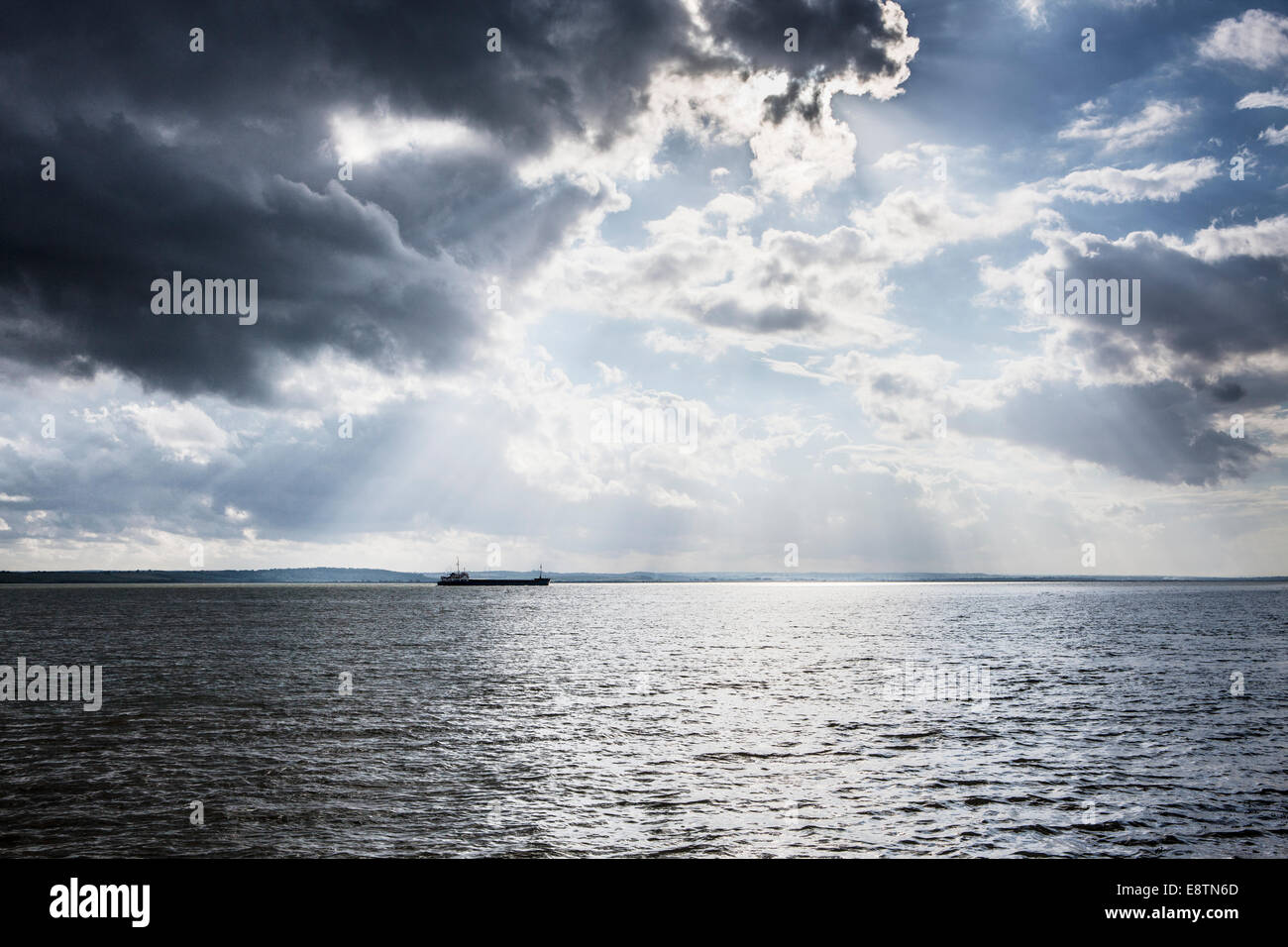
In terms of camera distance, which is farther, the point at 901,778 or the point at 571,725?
the point at 571,725

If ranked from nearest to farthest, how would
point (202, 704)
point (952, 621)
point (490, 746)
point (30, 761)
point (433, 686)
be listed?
point (30, 761)
point (490, 746)
point (202, 704)
point (433, 686)
point (952, 621)

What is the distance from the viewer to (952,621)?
14550 cm

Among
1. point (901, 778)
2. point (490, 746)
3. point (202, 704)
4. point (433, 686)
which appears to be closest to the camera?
point (901, 778)

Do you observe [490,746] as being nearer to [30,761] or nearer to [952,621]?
[30,761]

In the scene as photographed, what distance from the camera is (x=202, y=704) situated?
44.9 meters
